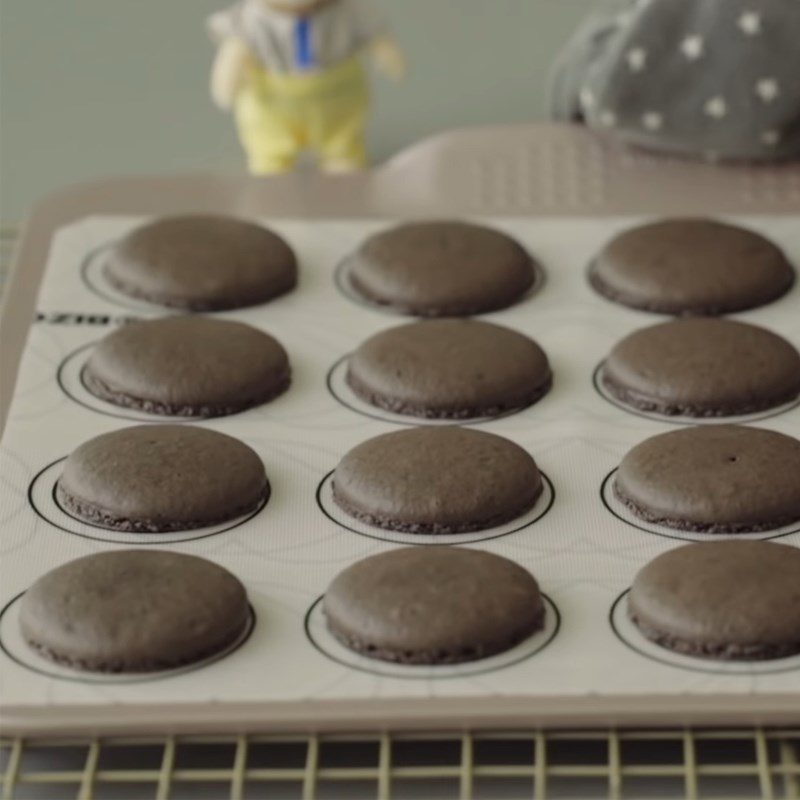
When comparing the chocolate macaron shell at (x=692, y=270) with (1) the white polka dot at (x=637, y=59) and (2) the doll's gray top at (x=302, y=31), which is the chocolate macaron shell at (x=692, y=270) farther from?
(2) the doll's gray top at (x=302, y=31)

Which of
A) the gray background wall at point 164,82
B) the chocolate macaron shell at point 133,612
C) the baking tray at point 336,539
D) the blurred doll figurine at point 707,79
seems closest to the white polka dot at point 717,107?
the blurred doll figurine at point 707,79

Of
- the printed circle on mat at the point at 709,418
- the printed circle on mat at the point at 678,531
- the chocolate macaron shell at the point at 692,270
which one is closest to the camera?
the printed circle on mat at the point at 678,531

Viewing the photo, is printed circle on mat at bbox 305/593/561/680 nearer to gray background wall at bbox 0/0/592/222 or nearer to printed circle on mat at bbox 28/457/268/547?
printed circle on mat at bbox 28/457/268/547

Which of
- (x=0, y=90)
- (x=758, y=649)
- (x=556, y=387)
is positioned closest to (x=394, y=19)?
(x=0, y=90)

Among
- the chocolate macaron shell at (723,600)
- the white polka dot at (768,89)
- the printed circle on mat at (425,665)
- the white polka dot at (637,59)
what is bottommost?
the printed circle on mat at (425,665)

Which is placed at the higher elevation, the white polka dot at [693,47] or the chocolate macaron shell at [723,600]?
the white polka dot at [693,47]

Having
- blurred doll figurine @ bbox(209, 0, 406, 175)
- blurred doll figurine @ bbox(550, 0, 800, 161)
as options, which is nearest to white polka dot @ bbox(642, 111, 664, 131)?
blurred doll figurine @ bbox(550, 0, 800, 161)

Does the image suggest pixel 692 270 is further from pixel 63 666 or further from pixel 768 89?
pixel 63 666

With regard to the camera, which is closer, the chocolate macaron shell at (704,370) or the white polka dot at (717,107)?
the chocolate macaron shell at (704,370)
